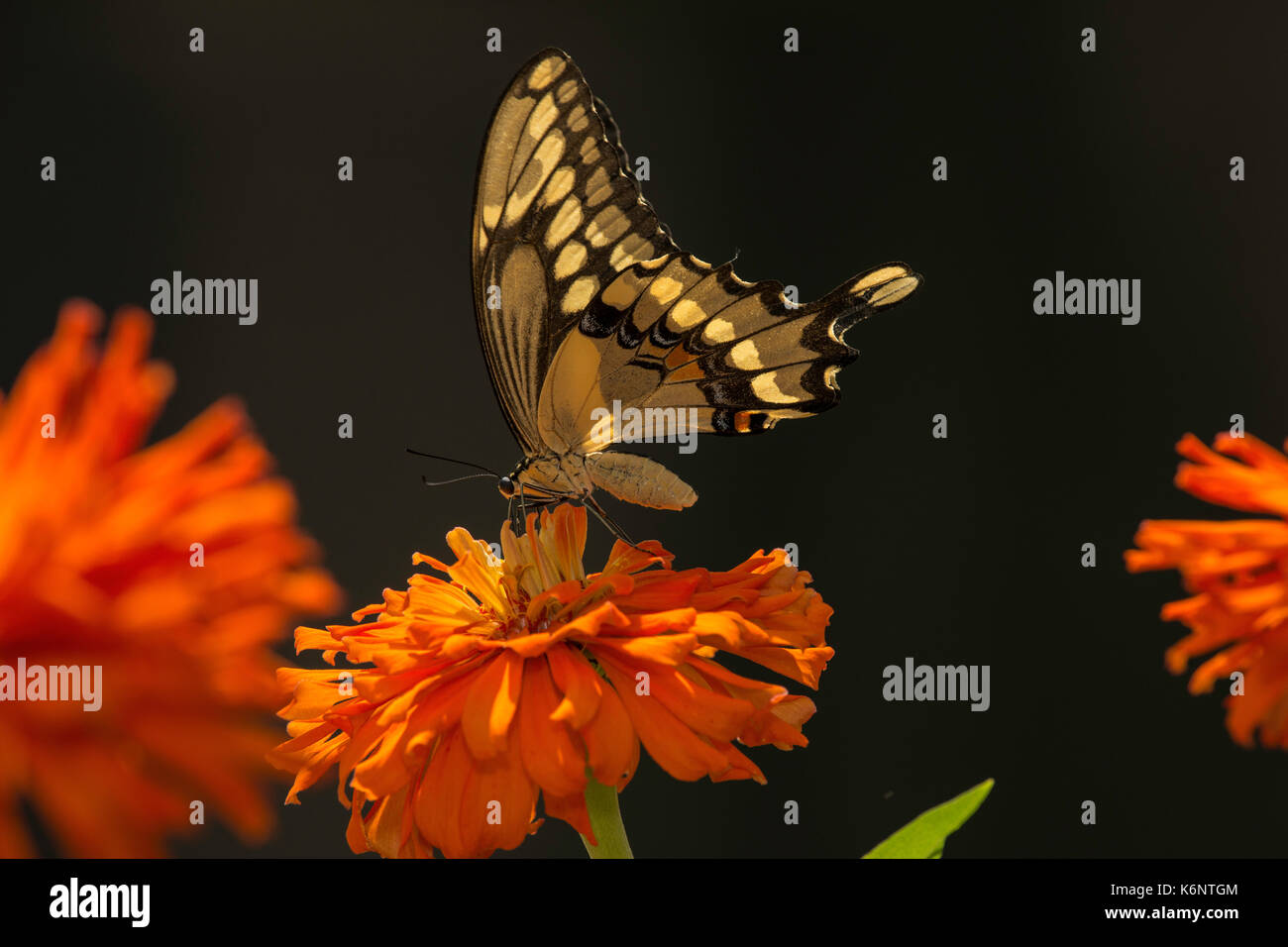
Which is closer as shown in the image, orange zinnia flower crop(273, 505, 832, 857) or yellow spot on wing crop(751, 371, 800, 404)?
orange zinnia flower crop(273, 505, 832, 857)

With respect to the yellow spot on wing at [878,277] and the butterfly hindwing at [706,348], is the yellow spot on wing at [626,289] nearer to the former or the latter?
the butterfly hindwing at [706,348]

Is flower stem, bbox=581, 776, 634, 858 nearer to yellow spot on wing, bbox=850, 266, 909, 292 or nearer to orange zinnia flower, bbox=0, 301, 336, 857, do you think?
orange zinnia flower, bbox=0, 301, 336, 857

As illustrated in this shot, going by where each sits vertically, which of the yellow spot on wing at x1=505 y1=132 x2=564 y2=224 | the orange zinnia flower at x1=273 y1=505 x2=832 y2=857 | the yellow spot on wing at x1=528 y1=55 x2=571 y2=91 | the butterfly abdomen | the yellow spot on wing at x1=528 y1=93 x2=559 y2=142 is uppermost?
the yellow spot on wing at x1=528 y1=55 x2=571 y2=91

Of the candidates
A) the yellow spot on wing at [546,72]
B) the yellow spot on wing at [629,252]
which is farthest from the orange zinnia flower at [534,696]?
the yellow spot on wing at [546,72]

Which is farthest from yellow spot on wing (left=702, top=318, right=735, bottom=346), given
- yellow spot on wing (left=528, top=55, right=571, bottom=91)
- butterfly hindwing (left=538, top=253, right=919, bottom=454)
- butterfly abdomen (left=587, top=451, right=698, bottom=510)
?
yellow spot on wing (left=528, top=55, right=571, bottom=91)

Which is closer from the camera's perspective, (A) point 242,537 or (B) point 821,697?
(A) point 242,537

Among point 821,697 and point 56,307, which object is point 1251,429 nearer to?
point 821,697

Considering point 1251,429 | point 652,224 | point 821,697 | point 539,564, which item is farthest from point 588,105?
point 821,697
